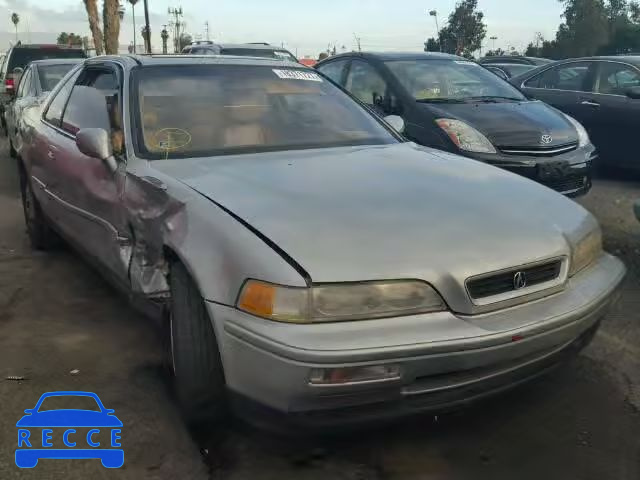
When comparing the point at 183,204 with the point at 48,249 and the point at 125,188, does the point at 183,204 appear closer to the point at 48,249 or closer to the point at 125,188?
the point at 125,188

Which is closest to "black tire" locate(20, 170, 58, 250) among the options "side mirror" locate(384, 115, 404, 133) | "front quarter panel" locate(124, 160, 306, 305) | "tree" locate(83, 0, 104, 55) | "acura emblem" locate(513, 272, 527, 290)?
"front quarter panel" locate(124, 160, 306, 305)

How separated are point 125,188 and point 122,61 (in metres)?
1.02

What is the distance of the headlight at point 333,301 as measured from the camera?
6.81 feet

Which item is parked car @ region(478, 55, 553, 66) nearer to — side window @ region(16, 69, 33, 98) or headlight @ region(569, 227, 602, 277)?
side window @ region(16, 69, 33, 98)

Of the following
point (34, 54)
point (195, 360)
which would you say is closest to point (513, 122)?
point (195, 360)

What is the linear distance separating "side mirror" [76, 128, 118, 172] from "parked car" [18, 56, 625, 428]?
1cm

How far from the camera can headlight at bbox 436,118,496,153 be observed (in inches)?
218

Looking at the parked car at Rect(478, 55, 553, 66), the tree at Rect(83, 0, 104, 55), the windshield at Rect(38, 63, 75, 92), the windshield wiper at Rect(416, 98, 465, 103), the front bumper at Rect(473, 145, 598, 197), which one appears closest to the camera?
the front bumper at Rect(473, 145, 598, 197)

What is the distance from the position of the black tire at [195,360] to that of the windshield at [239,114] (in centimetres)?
89

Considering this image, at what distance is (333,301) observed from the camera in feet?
6.84

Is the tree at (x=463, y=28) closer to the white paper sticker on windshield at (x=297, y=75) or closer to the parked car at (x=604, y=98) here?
the parked car at (x=604, y=98)

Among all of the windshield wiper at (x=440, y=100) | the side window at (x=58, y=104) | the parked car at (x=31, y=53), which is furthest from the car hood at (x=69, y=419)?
the parked car at (x=31, y=53)

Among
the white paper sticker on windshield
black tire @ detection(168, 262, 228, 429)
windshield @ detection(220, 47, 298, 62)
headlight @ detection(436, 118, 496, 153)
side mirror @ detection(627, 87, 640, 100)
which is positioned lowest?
black tire @ detection(168, 262, 228, 429)

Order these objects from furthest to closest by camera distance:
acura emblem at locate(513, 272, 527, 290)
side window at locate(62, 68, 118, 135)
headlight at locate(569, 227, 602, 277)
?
side window at locate(62, 68, 118, 135) → headlight at locate(569, 227, 602, 277) → acura emblem at locate(513, 272, 527, 290)
